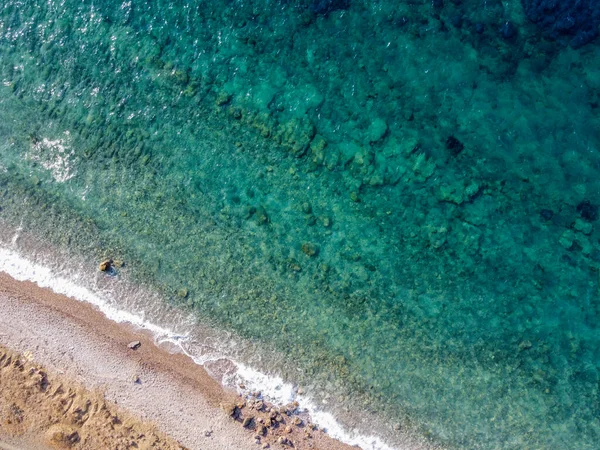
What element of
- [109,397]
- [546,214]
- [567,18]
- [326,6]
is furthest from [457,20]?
[109,397]

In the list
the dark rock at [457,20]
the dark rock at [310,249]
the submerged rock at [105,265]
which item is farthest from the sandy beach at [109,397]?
the dark rock at [457,20]

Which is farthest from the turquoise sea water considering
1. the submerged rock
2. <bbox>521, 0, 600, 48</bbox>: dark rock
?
the submerged rock

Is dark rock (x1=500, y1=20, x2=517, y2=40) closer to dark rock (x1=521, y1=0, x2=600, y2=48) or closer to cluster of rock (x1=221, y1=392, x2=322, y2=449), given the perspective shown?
dark rock (x1=521, y1=0, x2=600, y2=48)

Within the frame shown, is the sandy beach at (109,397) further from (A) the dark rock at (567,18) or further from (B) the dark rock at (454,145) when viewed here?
(A) the dark rock at (567,18)

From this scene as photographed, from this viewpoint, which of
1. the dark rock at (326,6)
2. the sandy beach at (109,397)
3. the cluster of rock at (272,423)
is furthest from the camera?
the dark rock at (326,6)

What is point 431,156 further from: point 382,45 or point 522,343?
point 522,343

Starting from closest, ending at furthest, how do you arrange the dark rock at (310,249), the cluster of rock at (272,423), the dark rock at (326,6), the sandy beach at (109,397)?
the sandy beach at (109,397)
the cluster of rock at (272,423)
the dark rock at (310,249)
the dark rock at (326,6)

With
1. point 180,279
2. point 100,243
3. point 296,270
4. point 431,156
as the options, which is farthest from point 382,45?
point 100,243
